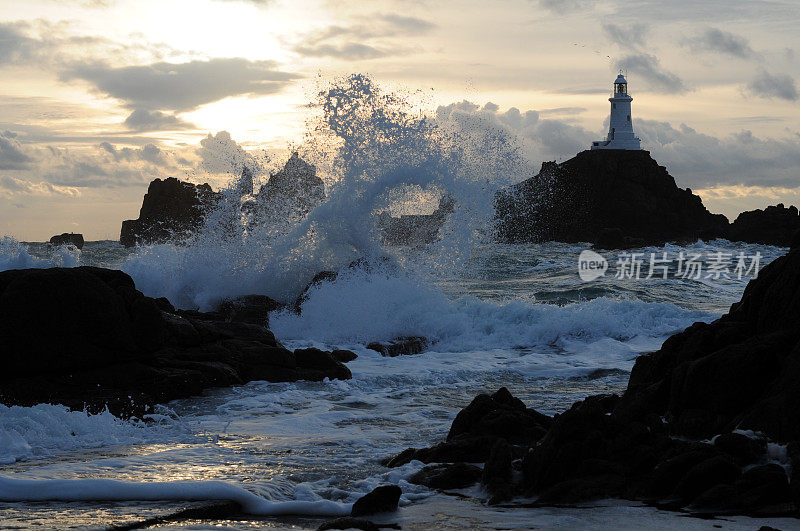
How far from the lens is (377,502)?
182 inches

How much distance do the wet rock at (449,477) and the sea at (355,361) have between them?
0.11 metres

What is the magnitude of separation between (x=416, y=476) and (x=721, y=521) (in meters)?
2.01

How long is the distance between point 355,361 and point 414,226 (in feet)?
27.7

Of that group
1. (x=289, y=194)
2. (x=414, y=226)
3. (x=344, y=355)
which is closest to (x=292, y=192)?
(x=289, y=194)

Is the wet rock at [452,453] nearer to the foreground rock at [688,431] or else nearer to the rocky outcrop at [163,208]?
the foreground rock at [688,431]

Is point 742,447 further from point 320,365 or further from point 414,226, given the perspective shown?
point 414,226

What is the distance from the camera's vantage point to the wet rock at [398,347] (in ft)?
42.3

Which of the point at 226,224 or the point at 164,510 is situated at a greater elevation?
the point at 226,224

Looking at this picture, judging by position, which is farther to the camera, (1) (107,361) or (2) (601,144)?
Result: (2) (601,144)

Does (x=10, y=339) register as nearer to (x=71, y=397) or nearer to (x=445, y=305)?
(x=71, y=397)

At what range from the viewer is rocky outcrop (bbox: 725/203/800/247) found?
1994 inches

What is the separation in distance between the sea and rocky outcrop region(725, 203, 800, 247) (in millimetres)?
25909

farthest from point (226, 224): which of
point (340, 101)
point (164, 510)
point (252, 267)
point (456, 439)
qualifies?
point (164, 510)

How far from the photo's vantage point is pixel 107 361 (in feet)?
28.3
